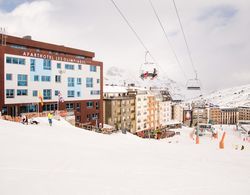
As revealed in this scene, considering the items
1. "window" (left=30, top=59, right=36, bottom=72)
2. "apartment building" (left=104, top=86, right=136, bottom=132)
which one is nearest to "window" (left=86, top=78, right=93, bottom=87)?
"window" (left=30, top=59, right=36, bottom=72)

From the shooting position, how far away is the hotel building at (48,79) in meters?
35.3

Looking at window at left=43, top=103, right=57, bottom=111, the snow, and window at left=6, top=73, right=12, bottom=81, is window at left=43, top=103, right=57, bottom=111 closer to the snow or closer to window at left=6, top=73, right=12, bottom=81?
window at left=6, top=73, right=12, bottom=81

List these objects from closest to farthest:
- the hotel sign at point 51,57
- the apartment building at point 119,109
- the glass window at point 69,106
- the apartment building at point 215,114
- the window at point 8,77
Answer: the window at point 8,77 → the hotel sign at point 51,57 → the glass window at point 69,106 → the apartment building at point 119,109 → the apartment building at point 215,114

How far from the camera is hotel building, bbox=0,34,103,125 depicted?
116 ft

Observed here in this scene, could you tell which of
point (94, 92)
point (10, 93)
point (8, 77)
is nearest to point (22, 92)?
point (10, 93)

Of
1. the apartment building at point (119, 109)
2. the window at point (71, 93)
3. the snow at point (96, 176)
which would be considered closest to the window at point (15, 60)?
the window at point (71, 93)

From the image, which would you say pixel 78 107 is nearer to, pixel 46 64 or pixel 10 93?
pixel 46 64

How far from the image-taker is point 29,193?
238 inches

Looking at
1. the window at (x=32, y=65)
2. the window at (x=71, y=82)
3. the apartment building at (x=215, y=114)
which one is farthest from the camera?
the apartment building at (x=215, y=114)

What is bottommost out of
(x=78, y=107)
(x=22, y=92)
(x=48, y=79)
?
(x=78, y=107)

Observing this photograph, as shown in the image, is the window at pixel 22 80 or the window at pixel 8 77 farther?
the window at pixel 22 80

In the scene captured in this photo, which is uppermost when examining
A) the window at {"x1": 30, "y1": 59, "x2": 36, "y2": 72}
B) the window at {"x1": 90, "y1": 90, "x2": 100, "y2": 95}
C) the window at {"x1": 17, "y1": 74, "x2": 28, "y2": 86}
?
the window at {"x1": 30, "y1": 59, "x2": 36, "y2": 72}

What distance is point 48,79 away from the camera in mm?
41250

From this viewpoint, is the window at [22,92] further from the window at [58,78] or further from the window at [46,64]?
the window at [58,78]
